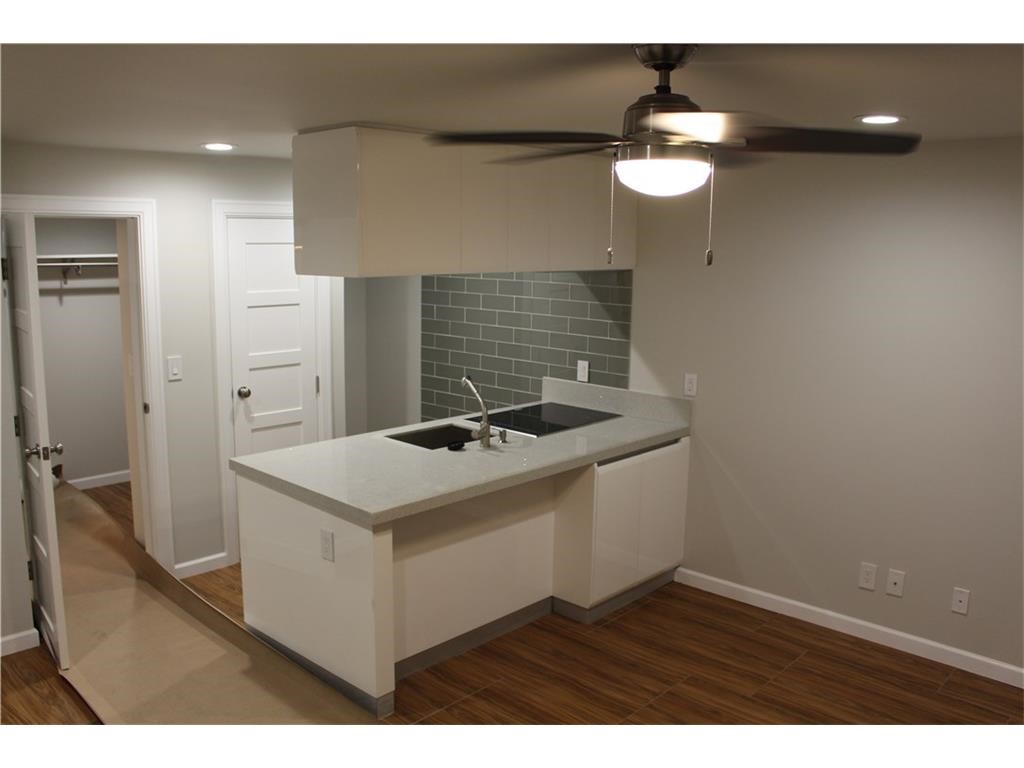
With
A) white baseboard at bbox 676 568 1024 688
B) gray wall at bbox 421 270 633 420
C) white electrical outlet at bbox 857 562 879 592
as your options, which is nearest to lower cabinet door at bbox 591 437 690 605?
white baseboard at bbox 676 568 1024 688

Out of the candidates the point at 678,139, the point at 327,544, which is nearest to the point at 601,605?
the point at 327,544

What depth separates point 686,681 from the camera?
12.0 feet

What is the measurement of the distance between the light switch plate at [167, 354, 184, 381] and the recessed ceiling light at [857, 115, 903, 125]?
136 inches

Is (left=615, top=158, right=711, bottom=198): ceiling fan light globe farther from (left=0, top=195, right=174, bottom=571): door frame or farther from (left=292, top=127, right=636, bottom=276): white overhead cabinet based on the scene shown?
(left=0, top=195, right=174, bottom=571): door frame

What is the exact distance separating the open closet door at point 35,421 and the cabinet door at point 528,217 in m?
1.96

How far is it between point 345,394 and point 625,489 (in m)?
2.21

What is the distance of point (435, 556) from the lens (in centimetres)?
363

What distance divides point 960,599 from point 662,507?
137cm

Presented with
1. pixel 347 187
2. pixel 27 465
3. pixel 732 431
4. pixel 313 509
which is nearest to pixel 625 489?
pixel 732 431

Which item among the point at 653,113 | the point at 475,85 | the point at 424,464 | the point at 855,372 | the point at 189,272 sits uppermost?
the point at 475,85

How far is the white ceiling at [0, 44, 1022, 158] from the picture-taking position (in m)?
2.08

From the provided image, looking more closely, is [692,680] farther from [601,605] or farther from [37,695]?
[37,695]

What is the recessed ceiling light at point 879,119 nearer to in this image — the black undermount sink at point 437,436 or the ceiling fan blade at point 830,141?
the ceiling fan blade at point 830,141

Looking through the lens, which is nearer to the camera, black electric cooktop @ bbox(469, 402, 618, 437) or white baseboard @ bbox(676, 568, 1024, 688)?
white baseboard @ bbox(676, 568, 1024, 688)
